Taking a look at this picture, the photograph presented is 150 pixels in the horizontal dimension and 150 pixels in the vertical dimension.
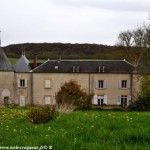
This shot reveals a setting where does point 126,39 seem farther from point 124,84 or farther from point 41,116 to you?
point 41,116

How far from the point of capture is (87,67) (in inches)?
1937

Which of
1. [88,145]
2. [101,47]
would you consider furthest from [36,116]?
[101,47]

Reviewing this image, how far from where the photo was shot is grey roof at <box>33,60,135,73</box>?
48.6 m

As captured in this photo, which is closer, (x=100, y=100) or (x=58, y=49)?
(x=100, y=100)

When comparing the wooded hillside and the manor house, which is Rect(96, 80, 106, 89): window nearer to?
the manor house

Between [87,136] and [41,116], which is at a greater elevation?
[41,116]

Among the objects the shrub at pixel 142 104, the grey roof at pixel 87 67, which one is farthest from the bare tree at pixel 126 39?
the shrub at pixel 142 104

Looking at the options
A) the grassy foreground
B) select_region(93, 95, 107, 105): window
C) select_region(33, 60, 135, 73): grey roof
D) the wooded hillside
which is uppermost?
the wooded hillside

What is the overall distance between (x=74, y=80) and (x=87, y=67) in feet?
7.92

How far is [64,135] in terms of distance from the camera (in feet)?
23.0

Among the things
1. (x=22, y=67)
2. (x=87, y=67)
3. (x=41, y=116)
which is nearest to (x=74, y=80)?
(x=87, y=67)

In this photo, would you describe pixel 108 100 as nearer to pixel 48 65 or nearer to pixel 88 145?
pixel 48 65

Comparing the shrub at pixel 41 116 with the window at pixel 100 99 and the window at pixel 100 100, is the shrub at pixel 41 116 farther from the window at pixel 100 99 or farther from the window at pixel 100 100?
the window at pixel 100 99

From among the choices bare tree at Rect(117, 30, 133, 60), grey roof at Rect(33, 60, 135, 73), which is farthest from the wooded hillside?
grey roof at Rect(33, 60, 135, 73)
